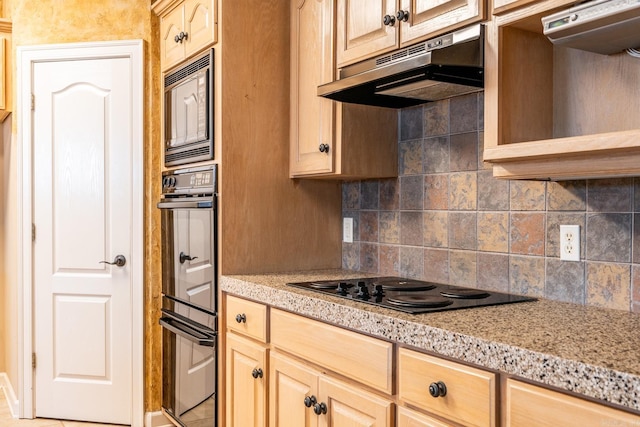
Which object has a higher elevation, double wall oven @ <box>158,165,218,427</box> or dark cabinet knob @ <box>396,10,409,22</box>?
dark cabinet knob @ <box>396,10,409,22</box>

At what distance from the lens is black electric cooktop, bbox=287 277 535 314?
5.67 ft

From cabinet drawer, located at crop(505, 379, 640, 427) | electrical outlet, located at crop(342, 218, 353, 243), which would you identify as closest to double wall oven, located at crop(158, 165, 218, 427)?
electrical outlet, located at crop(342, 218, 353, 243)

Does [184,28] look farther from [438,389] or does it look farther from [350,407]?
[438,389]

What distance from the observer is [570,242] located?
6.02 feet

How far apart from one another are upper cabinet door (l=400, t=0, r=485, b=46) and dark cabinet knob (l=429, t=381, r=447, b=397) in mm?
1041

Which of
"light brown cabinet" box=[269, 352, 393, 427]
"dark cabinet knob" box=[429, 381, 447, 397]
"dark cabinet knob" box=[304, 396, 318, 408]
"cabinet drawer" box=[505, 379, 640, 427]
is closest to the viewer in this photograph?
"cabinet drawer" box=[505, 379, 640, 427]

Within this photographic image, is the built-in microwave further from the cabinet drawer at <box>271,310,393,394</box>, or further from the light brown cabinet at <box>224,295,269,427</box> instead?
the cabinet drawer at <box>271,310,393,394</box>

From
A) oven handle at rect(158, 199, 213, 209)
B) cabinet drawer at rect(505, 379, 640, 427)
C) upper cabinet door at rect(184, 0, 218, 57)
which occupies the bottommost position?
cabinet drawer at rect(505, 379, 640, 427)

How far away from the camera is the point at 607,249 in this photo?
1744 millimetres

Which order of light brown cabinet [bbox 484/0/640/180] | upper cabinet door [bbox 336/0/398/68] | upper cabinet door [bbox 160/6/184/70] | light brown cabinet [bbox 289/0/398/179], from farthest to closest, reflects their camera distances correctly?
upper cabinet door [bbox 160/6/184/70]
light brown cabinet [bbox 289/0/398/179]
upper cabinet door [bbox 336/0/398/68]
light brown cabinet [bbox 484/0/640/180]

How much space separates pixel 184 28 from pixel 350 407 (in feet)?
6.62

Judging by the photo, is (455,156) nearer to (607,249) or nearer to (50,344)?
(607,249)

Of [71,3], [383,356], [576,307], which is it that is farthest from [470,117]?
[71,3]

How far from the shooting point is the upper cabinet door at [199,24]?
262 cm
